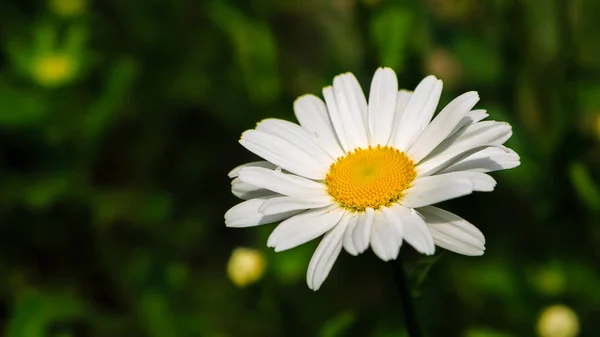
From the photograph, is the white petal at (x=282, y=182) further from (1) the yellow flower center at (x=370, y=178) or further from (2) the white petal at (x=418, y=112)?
(2) the white petal at (x=418, y=112)

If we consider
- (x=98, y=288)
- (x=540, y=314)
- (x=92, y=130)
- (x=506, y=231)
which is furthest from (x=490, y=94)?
(x=98, y=288)

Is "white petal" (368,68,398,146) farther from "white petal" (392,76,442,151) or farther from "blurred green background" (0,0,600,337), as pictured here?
"blurred green background" (0,0,600,337)

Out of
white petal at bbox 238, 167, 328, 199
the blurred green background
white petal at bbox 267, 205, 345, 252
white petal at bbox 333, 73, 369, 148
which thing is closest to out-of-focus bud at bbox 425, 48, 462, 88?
the blurred green background

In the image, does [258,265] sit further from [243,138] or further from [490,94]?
[490,94]

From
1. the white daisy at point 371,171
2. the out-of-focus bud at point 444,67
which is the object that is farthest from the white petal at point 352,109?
the out-of-focus bud at point 444,67

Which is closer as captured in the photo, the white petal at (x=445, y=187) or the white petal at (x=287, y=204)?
the white petal at (x=445, y=187)

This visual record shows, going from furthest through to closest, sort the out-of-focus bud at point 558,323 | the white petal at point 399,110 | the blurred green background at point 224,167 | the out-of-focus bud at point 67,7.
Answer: the out-of-focus bud at point 67,7
the blurred green background at point 224,167
the out-of-focus bud at point 558,323
the white petal at point 399,110

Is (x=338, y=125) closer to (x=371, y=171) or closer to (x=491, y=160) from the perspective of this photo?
(x=371, y=171)
